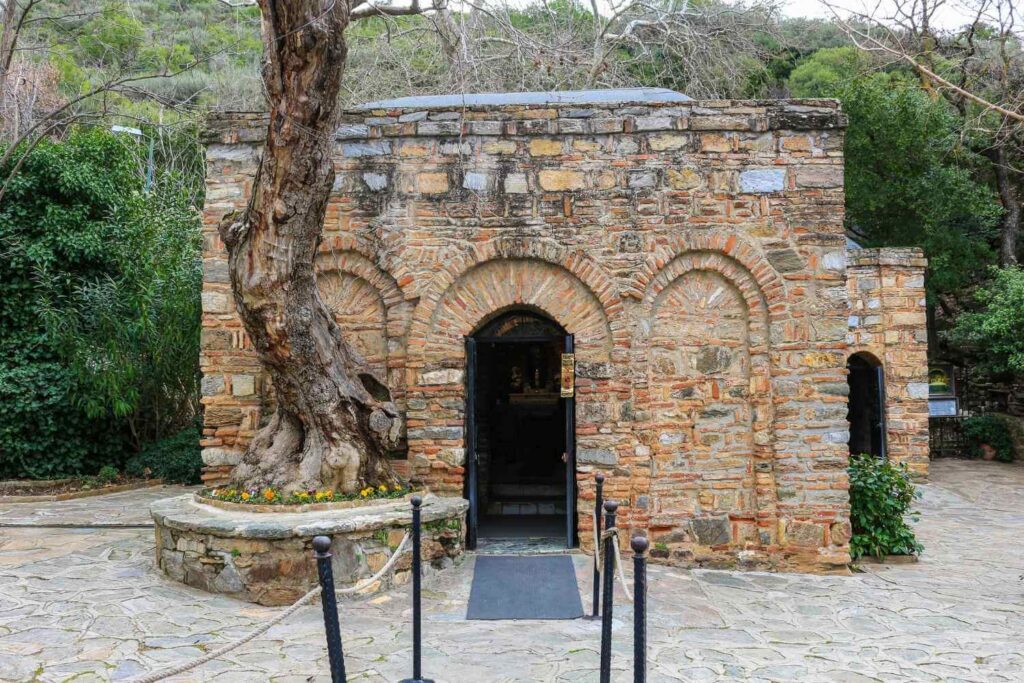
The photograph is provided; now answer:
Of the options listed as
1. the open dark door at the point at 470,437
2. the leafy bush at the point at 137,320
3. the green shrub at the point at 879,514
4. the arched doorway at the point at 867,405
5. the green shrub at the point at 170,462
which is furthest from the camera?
Result: the arched doorway at the point at 867,405

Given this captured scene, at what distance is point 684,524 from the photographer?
23.4ft

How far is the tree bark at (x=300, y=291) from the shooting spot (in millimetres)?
5723

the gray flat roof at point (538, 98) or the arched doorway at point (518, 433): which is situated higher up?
the gray flat roof at point (538, 98)

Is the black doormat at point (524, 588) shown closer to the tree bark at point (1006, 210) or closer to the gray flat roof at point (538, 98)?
the gray flat roof at point (538, 98)

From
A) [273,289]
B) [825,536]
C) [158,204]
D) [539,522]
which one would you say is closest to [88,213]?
[158,204]

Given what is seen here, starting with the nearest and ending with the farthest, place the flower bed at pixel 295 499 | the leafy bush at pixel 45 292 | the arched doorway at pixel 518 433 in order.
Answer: the flower bed at pixel 295 499
the arched doorway at pixel 518 433
the leafy bush at pixel 45 292

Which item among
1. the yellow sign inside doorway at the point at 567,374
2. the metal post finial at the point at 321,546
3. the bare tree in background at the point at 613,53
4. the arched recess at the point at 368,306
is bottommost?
the metal post finial at the point at 321,546

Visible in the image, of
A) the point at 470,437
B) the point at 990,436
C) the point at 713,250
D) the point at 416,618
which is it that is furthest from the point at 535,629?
the point at 990,436

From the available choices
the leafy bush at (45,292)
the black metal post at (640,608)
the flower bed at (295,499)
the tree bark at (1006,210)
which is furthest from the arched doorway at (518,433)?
the tree bark at (1006,210)

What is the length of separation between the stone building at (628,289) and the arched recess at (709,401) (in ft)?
0.06

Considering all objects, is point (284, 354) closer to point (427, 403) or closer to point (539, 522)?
point (427, 403)

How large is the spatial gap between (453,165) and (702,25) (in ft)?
35.0

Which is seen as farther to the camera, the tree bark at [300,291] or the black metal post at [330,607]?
the tree bark at [300,291]

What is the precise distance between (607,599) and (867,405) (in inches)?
445
